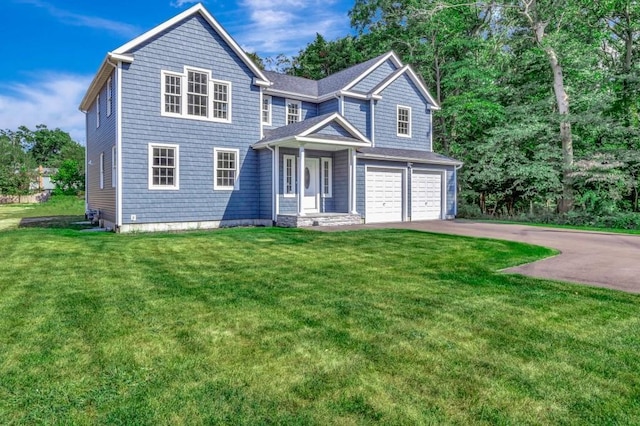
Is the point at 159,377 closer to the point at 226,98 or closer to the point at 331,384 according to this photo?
the point at 331,384

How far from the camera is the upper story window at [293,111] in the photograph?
17.7 metres

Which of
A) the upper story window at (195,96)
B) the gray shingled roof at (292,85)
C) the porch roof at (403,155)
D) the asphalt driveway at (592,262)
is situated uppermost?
the gray shingled roof at (292,85)

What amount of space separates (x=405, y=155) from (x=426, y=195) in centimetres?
238

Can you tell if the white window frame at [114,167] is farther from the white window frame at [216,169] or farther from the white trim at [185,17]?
the white trim at [185,17]

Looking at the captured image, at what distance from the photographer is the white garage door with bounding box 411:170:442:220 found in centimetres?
1817

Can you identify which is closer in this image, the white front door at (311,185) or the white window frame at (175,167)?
the white window frame at (175,167)

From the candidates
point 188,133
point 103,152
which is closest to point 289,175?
point 188,133

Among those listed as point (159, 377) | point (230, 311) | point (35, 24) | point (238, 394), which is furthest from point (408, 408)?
point (35, 24)

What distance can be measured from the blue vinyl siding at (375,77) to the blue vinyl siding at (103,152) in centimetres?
1028

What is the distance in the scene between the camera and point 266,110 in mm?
16781

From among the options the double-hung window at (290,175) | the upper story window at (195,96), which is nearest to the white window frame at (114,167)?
the upper story window at (195,96)

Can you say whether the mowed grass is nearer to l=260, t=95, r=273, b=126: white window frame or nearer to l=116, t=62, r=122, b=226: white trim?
l=116, t=62, r=122, b=226: white trim

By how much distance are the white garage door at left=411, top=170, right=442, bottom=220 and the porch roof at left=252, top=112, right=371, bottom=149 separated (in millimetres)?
4015

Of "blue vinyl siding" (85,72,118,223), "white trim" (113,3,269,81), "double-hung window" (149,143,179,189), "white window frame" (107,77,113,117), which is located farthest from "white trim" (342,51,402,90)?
"blue vinyl siding" (85,72,118,223)
